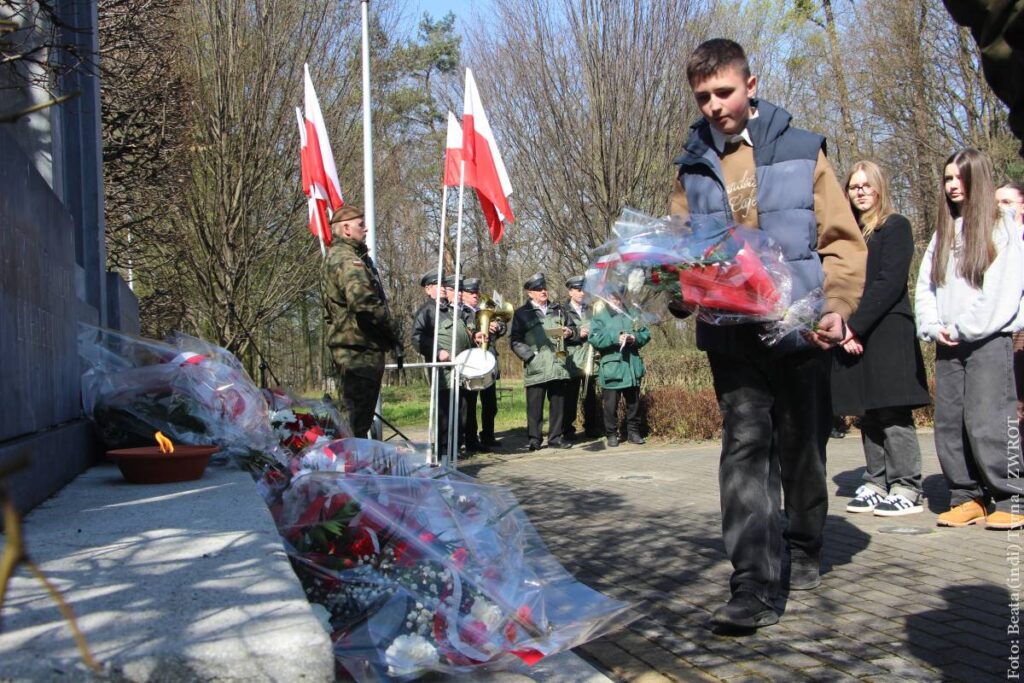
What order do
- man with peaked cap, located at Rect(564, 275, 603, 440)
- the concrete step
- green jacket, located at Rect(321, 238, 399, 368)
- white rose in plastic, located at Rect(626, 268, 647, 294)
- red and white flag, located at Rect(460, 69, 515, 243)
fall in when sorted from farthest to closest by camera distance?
man with peaked cap, located at Rect(564, 275, 603, 440) → red and white flag, located at Rect(460, 69, 515, 243) → green jacket, located at Rect(321, 238, 399, 368) → white rose in plastic, located at Rect(626, 268, 647, 294) → the concrete step

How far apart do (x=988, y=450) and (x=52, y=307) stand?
5.17 metres

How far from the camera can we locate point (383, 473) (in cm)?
436

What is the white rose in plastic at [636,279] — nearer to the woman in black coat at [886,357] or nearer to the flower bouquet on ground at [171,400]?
the flower bouquet on ground at [171,400]

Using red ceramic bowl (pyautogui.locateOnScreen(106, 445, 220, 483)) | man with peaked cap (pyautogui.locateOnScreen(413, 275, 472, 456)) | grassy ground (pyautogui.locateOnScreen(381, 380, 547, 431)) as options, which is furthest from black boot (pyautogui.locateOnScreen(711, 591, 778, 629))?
grassy ground (pyautogui.locateOnScreen(381, 380, 547, 431))

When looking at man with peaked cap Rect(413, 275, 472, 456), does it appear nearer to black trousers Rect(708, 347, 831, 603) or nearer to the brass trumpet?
the brass trumpet

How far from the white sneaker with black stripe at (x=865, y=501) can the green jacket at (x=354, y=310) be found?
11.5ft

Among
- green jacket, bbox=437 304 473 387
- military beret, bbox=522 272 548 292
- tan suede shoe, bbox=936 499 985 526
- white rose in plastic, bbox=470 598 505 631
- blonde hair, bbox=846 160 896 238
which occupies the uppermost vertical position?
blonde hair, bbox=846 160 896 238

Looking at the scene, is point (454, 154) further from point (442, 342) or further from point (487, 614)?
point (487, 614)

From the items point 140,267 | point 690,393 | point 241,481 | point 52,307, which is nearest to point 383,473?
point 241,481

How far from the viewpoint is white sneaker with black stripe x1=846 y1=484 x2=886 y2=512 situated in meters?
6.51

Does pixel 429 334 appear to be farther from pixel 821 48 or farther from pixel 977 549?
pixel 821 48

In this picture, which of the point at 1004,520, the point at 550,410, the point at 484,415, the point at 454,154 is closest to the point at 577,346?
the point at 550,410

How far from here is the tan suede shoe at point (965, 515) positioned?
5887mm

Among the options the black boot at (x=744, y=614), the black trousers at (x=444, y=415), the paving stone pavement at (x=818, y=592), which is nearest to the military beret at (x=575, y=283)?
the black trousers at (x=444, y=415)
